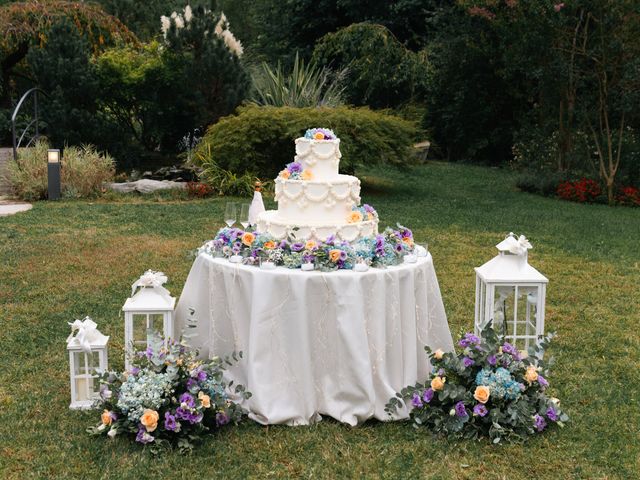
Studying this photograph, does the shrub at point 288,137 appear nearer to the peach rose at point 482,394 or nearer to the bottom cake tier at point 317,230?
the bottom cake tier at point 317,230

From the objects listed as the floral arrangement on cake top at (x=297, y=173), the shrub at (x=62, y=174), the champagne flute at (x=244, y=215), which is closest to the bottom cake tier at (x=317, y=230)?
the floral arrangement on cake top at (x=297, y=173)

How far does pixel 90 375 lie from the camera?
14.2 feet

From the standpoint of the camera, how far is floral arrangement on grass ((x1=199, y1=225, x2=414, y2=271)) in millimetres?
4102

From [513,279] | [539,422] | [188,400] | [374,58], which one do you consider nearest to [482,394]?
[539,422]

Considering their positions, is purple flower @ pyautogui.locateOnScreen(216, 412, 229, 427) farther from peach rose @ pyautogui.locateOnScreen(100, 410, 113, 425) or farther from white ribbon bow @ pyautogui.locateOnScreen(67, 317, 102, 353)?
white ribbon bow @ pyautogui.locateOnScreen(67, 317, 102, 353)

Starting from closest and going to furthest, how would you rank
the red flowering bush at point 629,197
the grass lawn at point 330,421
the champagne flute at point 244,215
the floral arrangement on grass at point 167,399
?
the grass lawn at point 330,421 < the floral arrangement on grass at point 167,399 < the champagne flute at point 244,215 < the red flowering bush at point 629,197

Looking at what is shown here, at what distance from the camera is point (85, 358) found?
4.32m

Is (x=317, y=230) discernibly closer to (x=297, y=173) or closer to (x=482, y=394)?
(x=297, y=173)

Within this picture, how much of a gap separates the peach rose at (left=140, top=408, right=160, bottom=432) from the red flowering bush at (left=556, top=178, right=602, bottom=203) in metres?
11.9

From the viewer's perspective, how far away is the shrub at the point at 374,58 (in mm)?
20094

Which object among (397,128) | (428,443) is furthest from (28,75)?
(428,443)

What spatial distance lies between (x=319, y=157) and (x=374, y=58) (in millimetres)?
16456

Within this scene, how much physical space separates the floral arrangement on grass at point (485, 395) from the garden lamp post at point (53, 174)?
970 cm

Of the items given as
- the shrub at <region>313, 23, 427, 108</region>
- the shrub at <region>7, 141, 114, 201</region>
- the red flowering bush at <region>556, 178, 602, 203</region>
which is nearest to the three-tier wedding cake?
the shrub at <region>7, 141, 114, 201</region>
